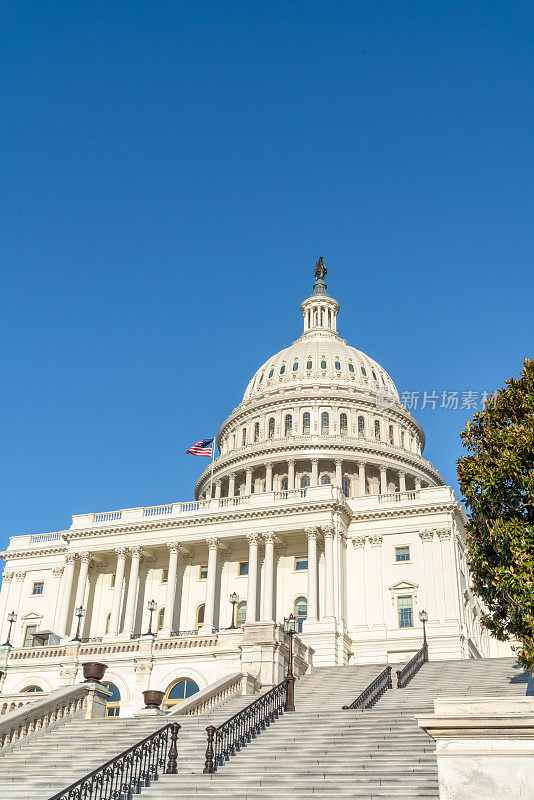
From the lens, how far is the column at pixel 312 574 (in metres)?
58.4

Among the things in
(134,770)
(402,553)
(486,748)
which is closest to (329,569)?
(402,553)

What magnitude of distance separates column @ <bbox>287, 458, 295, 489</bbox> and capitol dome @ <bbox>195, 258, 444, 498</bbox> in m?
0.10

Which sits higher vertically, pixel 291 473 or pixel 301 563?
pixel 291 473

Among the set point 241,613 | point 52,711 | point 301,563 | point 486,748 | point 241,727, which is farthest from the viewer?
point 301,563

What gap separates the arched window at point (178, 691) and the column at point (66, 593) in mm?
24704

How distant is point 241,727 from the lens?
888 inches

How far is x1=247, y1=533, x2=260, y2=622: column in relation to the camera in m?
60.5

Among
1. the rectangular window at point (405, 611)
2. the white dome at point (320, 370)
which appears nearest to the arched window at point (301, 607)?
the rectangular window at point (405, 611)

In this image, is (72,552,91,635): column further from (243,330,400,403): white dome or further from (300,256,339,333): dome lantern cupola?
(300,256,339,333): dome lantern cupola

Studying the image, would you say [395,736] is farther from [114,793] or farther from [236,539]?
[236,539]

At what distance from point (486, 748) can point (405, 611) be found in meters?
53.3

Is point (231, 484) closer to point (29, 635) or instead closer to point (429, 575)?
point (29, 635)

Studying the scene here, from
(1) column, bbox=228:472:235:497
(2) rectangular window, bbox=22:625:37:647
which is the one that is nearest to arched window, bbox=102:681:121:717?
(2) rectangular window, bbox=22:625:37:647

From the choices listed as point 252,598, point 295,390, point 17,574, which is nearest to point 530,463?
point 252,598
